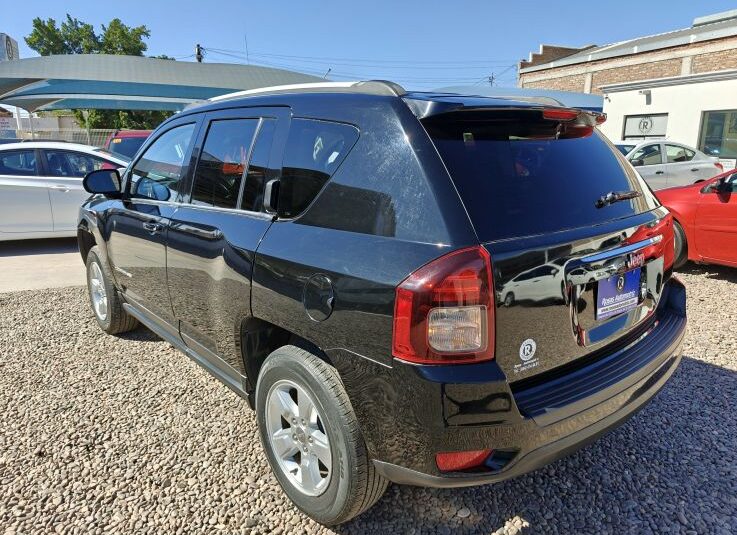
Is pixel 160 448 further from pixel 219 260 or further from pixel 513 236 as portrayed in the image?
pixel 513 236

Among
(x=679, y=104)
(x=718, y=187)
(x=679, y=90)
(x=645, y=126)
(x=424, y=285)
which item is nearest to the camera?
(x=424, y=285)

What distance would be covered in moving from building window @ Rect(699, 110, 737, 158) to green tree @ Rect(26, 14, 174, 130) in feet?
110

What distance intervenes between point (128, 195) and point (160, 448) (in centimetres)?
189

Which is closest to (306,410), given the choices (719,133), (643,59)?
(719,133)

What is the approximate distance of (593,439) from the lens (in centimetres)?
200

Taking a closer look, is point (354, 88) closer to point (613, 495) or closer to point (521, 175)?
point (521, 175)

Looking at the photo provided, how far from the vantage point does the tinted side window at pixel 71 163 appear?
8102 millimetres

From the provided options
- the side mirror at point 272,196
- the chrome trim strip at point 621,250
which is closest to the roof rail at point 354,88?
the side mirror at point 272,196

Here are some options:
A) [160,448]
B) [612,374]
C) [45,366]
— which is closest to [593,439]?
[612,374]

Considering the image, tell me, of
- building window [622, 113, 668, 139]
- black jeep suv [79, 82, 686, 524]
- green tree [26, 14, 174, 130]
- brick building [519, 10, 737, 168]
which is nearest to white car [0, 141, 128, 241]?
black jeep suv [79, 82, 686, 524]

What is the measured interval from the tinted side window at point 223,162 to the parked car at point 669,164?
38.5 ft

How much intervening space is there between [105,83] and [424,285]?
82.2 ft

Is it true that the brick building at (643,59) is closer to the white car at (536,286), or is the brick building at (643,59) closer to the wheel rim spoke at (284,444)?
the white car at (536,286)

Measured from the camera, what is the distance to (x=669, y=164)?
1212 cm
